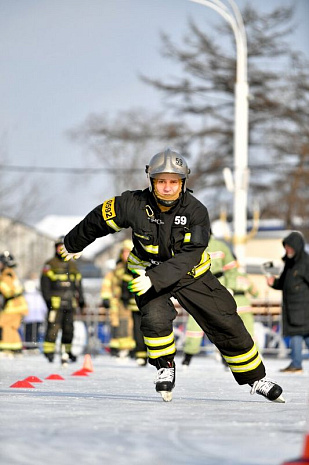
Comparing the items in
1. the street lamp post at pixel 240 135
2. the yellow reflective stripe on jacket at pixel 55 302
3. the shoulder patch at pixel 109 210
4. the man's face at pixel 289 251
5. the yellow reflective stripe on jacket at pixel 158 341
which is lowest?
the yellow reflective stripe on jacket at pixel 158 341

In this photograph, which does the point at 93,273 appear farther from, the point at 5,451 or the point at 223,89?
the point at 5,451

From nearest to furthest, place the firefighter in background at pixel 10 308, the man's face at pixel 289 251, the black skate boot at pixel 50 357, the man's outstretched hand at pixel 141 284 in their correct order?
the man's outstretched hand at pixel 141 284 < the man's face at pixel 289 251 < the black skate boot at pixel 50 357 < the firefighter in background at pixel 10 308

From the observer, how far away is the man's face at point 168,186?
776 cm

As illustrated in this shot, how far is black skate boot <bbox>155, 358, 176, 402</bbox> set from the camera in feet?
25.8

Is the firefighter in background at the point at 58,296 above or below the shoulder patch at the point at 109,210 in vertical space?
below

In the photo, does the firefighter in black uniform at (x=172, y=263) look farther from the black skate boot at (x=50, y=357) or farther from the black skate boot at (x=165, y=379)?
the black skate boot at (x=50, y=357)

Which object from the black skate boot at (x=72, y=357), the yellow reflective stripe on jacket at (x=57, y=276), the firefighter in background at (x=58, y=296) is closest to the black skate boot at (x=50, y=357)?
the firefighter in background at (x=58, y=296)

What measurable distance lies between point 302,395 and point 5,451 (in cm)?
475

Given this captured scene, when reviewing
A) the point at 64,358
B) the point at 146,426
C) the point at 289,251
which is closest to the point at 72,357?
the point at 64,358

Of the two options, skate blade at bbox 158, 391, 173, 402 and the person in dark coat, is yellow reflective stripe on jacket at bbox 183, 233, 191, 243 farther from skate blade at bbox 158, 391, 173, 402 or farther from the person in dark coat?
the person in dark coat

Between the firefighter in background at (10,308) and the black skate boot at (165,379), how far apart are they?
451 inches

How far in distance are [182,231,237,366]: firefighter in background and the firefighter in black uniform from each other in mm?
5667

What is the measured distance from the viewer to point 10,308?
1945 cm

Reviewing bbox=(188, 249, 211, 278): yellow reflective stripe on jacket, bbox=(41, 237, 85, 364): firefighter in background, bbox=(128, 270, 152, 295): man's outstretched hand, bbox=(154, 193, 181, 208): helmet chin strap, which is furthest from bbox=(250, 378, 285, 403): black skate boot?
bbox=(41, 237, 85, 364): firefighter in background
